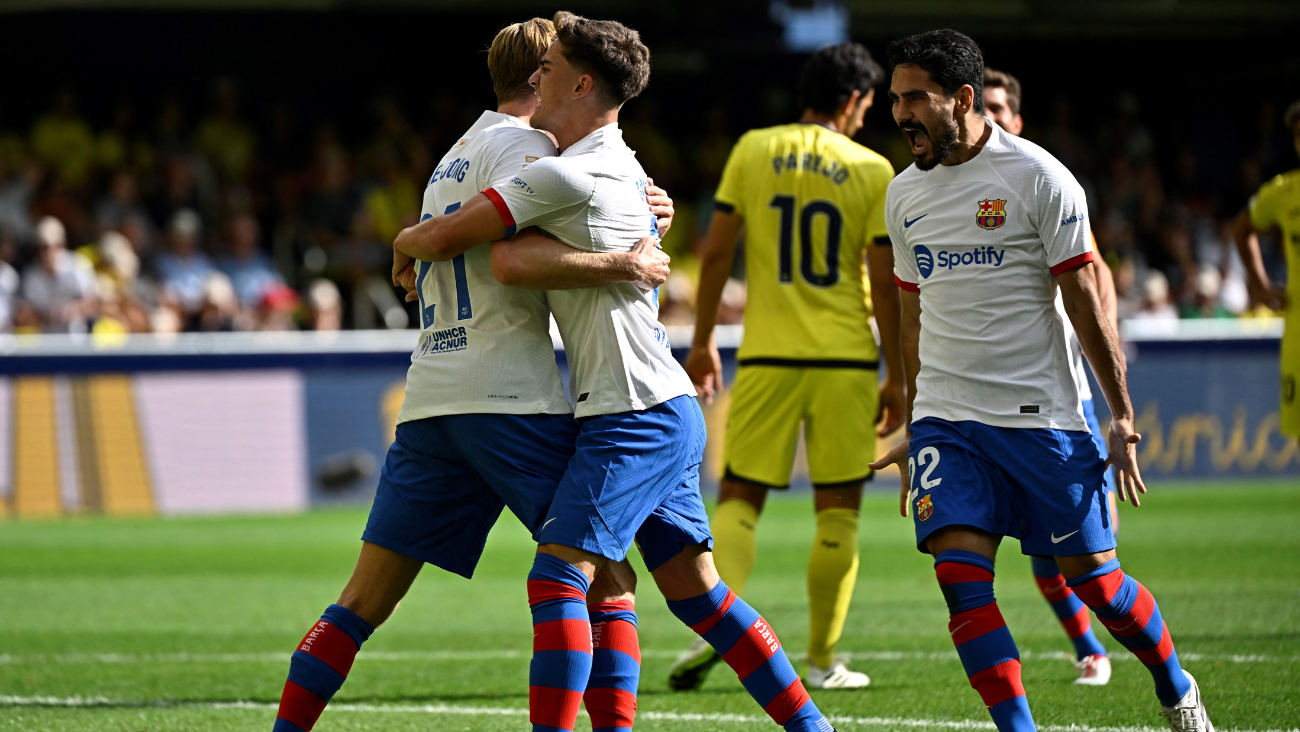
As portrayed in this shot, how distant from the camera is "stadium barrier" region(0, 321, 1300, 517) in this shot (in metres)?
13.8

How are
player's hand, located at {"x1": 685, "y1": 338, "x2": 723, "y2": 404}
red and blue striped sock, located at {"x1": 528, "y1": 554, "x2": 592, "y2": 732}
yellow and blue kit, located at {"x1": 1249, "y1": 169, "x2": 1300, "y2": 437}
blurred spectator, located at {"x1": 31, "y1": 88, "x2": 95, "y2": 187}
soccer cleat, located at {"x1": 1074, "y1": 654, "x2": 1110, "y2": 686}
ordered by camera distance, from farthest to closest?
blurred spectator, located at {"x1": 31, "y1": 88, "x2": 95, "y2": 187} → yellow and blue kit, located at {"x1": 1249, "y1": 169, "x2": 1300, "y2": 437} → player's hand, located at {"x1": 685, "y1": 338, "x2": 723, "y2": 404} → soccer cleat, located at {"x1": 1074, "y1": 654, "x2": 1110, "y2": 686} → red and blue striped sock, located at {"x1": 528, "y1": 554, "x2": 592, "y2": 732}

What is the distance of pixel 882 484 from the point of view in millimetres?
15625

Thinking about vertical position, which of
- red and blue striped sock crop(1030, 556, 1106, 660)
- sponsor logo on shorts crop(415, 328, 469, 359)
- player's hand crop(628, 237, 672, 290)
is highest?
player's hand crop(628, 237, 672, 290)

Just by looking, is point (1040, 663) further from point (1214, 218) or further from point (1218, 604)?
point (1214, 218)

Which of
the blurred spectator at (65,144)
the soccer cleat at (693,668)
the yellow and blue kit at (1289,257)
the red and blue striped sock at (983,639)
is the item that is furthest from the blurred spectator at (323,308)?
the red and blue striped sock at (983,639)

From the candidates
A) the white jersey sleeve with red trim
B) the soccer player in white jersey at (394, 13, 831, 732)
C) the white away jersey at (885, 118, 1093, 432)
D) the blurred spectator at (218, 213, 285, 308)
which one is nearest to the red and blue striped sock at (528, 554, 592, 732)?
the soccer player in white jersey at (394, 13, 831, 732)

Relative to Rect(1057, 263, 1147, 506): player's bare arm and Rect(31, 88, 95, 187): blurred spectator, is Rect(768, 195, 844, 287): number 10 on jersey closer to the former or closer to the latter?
Rect(1057, 263, 1147, 506): player's bare arm

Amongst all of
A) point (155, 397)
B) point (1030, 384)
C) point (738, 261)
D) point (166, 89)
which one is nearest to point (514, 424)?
point (1030, 384)

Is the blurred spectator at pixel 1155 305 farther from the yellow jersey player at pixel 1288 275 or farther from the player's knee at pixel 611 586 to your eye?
the player's knee at pixel 611 586

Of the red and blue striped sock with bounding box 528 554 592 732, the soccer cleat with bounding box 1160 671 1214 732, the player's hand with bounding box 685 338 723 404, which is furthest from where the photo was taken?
the player's hand with bounding box 685 338 723 404

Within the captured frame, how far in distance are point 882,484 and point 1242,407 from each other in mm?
4121

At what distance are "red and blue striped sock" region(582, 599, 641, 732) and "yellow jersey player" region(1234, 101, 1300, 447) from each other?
16.5 feet

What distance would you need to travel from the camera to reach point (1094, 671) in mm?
5582

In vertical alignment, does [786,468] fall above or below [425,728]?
above
